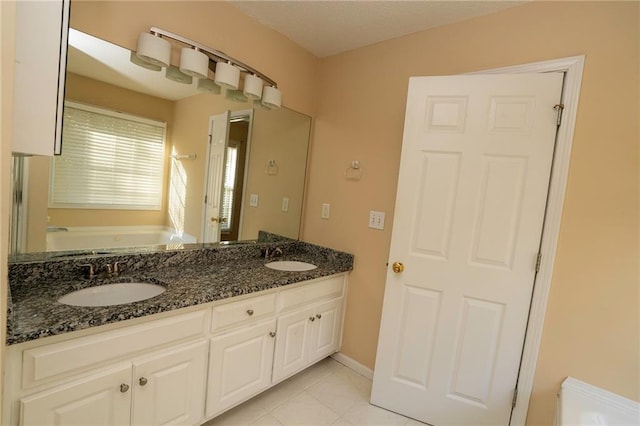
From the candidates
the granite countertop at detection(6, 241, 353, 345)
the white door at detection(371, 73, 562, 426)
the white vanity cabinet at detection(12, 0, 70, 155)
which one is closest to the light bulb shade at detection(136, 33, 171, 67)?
the white vanity cabinet at detection(12, 0, 70, 155)

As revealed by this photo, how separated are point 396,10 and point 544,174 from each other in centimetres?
125

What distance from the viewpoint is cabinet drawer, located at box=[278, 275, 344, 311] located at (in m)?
1.82

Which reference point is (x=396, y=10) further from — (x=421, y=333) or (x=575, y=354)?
(x=575, y=354)

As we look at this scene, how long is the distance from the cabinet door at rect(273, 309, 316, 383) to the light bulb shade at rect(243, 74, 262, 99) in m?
1.45

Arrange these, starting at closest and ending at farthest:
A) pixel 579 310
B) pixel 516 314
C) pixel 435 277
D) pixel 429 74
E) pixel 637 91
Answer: pixel 637 91 → pixel 579 310 → pixel 516 314 → pixel 435 277 → pixel 429 74

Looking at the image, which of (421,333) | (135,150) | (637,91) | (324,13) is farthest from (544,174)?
(135,150)

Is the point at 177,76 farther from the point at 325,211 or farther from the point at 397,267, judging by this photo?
the point at 397,267

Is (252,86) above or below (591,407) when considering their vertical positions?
above

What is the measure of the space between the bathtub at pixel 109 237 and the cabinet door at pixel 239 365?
0.70 metres

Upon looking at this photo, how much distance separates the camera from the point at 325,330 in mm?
2180

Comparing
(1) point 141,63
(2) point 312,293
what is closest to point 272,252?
(2) point 312,293

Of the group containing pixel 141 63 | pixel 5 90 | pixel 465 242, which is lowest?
pixel 465 242

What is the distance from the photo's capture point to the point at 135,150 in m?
1.63

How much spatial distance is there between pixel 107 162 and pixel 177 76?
2.01 ft
